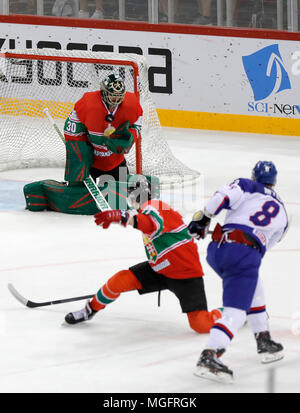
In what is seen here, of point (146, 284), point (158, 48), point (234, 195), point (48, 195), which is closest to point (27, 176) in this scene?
point (48, 195)

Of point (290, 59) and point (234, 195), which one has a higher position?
point (290, 59)

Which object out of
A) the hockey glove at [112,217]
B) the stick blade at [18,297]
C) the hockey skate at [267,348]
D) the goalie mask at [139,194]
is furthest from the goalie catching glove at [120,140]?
the hockey skate at [267,348]

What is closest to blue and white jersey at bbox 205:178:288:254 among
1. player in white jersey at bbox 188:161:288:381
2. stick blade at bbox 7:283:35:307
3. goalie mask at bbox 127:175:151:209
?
player in white jersey at bbox 188:161:288:381

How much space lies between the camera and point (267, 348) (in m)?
4.92

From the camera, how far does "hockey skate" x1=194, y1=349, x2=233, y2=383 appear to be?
15.2 ft

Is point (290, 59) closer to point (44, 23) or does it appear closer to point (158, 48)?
point (158, 48)

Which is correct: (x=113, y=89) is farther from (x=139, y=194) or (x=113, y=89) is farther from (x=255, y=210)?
(x=255, y=210)

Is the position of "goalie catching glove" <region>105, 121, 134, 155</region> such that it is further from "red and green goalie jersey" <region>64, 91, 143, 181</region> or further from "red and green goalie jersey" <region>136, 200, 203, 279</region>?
"red and green goalie jersey" <region>136, 200, 203, 279</region>

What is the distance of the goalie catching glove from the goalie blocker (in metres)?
0.23

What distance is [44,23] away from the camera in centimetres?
1219

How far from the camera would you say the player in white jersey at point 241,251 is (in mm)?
4684

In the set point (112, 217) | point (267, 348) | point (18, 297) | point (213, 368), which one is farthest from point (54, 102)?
point (213, 368)

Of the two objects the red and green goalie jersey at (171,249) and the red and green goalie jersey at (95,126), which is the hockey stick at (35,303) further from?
the red and green goalie jersey at (95,126)
